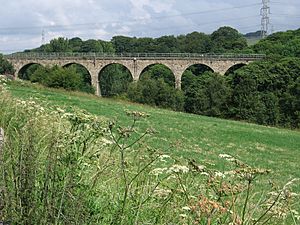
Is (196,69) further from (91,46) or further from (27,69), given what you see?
(91,46)

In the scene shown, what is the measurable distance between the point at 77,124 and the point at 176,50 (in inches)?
3507

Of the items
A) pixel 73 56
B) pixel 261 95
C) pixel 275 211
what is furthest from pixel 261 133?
pixel 73 56

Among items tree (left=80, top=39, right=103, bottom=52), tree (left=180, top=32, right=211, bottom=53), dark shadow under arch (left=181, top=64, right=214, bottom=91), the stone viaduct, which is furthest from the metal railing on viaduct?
tree (left=80, top=39, right=103, bottom=52)

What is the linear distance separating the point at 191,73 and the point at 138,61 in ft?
24.7

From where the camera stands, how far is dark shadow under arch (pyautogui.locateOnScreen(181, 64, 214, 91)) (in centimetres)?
6962

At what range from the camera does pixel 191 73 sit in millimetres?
72812

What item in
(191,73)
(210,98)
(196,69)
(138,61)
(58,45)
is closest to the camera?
(210,98)

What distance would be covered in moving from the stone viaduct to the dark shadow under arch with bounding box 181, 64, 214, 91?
1.39m

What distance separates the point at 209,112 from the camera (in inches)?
1951

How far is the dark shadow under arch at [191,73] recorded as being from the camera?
69625 millimetres

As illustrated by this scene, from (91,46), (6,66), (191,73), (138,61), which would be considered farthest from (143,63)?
(91,46)

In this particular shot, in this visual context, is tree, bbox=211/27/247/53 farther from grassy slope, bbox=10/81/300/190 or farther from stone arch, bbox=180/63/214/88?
grassy slope, bbox=10/81/300/190

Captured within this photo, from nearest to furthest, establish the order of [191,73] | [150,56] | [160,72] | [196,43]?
[150,56] → [191,73] → [160,72] → [196,43]

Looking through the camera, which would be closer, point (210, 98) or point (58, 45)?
point (210, 98)
